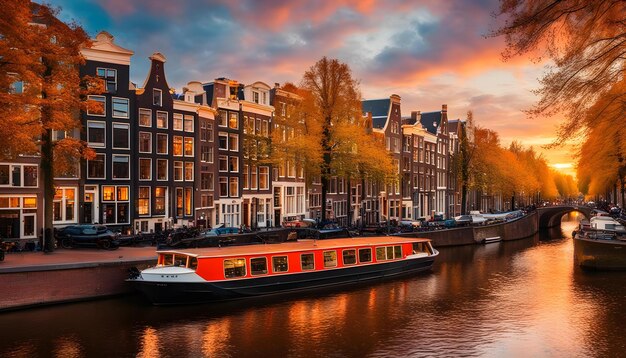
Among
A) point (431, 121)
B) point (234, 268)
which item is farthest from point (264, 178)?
point (431, 121)

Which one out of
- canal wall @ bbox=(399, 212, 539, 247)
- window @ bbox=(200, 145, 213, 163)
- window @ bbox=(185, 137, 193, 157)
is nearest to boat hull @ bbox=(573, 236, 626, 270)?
canal wall @ bbox=(399, 212, 539, 247)

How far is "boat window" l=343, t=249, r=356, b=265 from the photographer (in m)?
34.8

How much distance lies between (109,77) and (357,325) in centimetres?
2932

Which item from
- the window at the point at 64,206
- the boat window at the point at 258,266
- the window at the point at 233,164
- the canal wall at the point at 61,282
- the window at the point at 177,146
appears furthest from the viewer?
the window at the point at 233,164

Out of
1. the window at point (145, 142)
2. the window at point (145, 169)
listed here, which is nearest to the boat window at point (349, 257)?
the window at point (145, 169)

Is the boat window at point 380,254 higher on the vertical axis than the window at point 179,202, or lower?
lower

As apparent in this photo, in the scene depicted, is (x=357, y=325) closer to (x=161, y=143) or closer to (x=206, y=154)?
(x=161, y=143)

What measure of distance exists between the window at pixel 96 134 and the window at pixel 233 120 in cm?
1304

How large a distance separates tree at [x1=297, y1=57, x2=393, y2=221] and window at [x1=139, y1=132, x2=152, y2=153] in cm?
1408

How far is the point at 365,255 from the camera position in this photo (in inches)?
1426

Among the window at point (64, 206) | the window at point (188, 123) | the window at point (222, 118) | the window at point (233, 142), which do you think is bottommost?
the window at point (64, 206)

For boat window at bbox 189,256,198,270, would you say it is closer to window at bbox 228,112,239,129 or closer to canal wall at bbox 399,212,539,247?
window at bbox 228,112,239,129

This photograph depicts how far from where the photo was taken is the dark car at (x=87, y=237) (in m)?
33.8

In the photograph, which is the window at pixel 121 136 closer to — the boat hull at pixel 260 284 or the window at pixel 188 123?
the window at pixel 188 123
